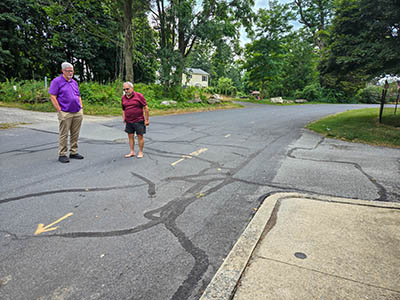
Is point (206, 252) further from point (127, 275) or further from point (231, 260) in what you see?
point (127, 275)

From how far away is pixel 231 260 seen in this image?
2.17 metres

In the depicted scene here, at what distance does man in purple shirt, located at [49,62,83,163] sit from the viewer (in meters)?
4.86

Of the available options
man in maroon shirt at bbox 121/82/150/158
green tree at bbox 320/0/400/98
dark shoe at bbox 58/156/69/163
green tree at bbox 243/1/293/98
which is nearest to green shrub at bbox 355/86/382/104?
green tree at bbox 243/1/293/98

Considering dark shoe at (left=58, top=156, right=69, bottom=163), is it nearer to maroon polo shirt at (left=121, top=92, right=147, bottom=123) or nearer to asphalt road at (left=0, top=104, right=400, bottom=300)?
asphalt road at (left=0, top=104, right=400, bottom=300)

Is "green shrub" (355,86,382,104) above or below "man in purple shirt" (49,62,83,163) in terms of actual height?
above

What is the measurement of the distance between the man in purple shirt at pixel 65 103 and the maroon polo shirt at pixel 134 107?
3.32ft

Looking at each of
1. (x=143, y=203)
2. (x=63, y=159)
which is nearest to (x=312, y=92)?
(x=63, y=159)

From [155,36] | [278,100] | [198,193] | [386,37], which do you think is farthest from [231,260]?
[278,100]

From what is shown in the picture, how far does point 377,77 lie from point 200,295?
12126 mm

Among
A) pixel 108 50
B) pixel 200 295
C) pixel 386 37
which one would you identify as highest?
pixel 108 50

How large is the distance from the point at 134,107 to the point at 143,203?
277cm

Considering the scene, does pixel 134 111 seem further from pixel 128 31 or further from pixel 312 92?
pixel 312 92

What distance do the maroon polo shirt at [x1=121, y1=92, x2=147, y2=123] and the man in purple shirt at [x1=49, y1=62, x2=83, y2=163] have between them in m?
1.01

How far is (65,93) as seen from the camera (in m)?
5.00
